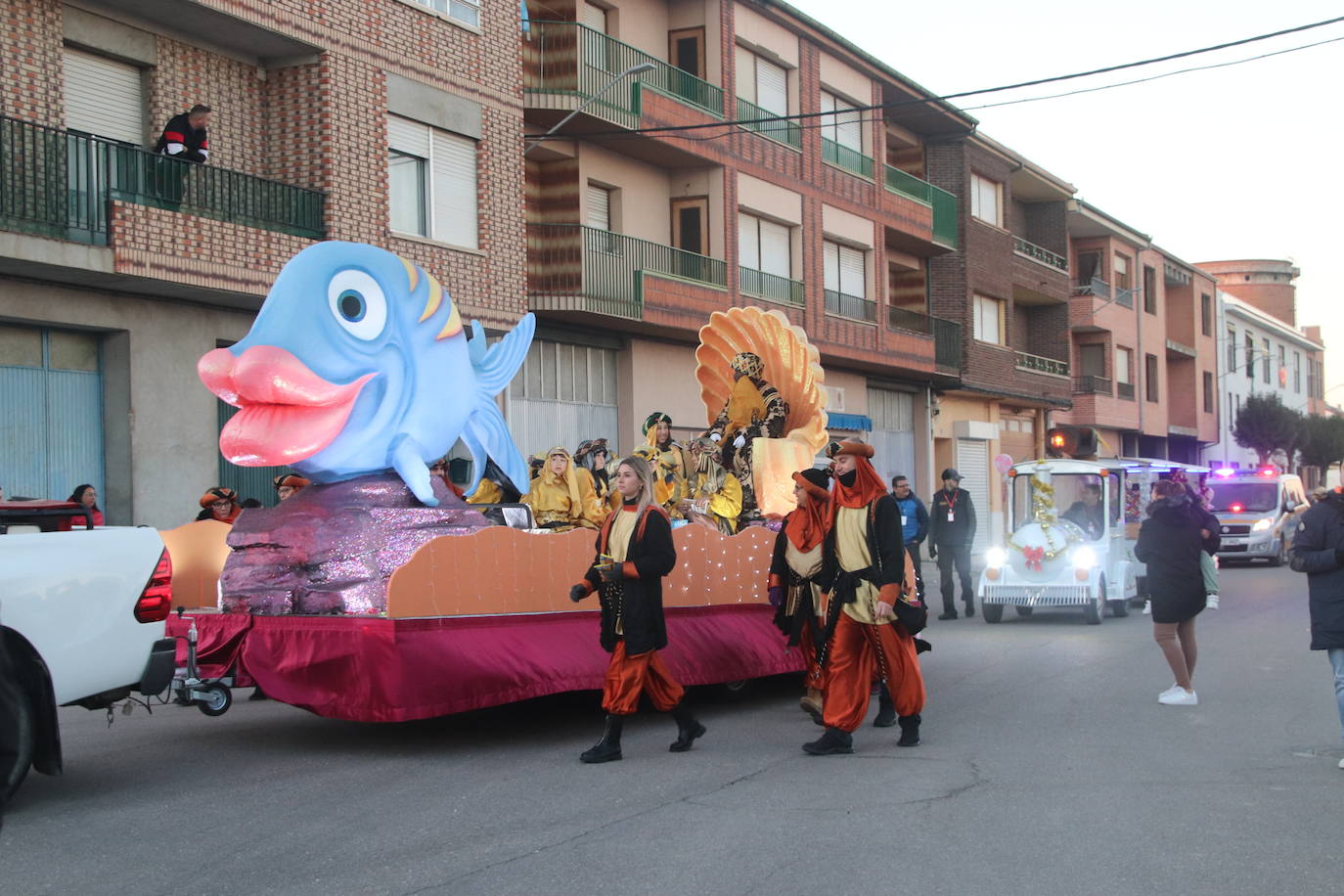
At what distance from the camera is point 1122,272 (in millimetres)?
47844

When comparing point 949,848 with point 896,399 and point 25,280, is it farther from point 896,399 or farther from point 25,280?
point 896,399

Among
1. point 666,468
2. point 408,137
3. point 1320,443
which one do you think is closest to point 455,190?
point 408,137

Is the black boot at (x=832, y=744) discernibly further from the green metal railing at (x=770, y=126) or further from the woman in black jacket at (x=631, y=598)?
the green metal railing at (x=770, y=126)

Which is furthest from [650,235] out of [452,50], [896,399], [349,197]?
[896,399]

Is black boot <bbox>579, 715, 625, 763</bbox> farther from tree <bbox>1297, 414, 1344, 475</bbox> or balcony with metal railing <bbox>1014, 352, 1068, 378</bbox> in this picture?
tree <bbox>1297, 414, 1344, 475</bbox>

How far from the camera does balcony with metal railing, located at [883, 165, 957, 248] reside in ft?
109

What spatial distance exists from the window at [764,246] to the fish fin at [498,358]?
16.3 meters

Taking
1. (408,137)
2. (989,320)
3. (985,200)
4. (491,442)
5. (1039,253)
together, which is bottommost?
(491,442)

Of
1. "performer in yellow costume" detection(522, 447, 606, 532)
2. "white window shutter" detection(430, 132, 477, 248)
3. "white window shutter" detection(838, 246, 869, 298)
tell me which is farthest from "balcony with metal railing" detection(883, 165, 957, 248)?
"performer in yellow costume" detection(522, 447, 606, 532)

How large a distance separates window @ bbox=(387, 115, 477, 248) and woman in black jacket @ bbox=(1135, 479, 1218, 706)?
11560mm

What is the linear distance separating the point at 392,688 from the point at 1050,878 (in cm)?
390

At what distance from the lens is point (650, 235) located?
2519 cm

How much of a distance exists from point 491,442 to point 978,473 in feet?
99.5

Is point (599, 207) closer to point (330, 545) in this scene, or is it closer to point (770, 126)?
point (770, 126)
